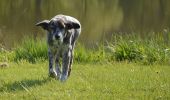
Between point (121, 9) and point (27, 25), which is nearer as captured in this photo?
point (27, 25)

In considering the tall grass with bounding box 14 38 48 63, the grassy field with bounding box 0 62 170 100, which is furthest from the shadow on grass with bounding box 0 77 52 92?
the tall grass with bounding box 14 38 48 63

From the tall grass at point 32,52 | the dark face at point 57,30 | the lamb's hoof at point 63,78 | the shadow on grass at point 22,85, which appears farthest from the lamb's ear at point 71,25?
the tall grass at point 32,52

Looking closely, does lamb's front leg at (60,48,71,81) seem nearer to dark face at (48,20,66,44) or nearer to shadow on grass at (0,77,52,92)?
shadow on grass at (0,77,52,92)

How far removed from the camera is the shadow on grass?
1059 centimetres

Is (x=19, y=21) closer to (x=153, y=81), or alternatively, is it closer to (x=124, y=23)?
(x=124, y=23)

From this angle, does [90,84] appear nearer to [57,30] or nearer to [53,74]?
[53,74]

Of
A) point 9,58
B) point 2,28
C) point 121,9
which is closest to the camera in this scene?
point 9,58

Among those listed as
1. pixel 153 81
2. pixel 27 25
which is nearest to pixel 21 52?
pixel 153 81

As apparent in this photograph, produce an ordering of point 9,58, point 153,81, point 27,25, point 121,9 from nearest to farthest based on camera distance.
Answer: point 153,81
point 9,58
point 27,25
point 121,9

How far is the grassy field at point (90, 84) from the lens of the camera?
995cm

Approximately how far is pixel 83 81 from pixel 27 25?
19.0 meters

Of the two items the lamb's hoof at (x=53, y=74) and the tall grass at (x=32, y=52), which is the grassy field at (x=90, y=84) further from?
the tall grass at (x=32, y=52)

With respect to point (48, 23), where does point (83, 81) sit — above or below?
below

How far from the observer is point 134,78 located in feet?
38.9
